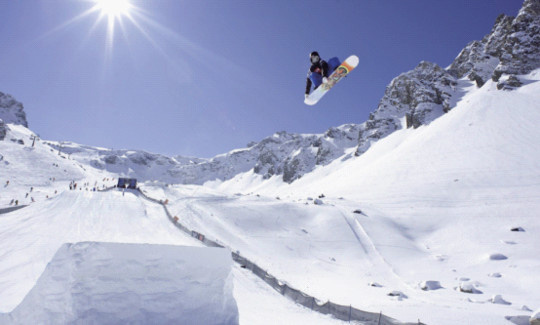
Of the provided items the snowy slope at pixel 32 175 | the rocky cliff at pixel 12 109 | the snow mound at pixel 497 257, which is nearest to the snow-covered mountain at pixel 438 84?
the snowy slope at pixel 32 175

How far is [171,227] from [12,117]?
222 m

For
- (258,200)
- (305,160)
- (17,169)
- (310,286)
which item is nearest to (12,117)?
(17,169)

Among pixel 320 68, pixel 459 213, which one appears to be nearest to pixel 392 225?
pixel 459 213

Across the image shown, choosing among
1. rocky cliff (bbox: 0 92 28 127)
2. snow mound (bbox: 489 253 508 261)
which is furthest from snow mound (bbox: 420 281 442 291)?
rocky cliff (bbox: 0 92 28 127)

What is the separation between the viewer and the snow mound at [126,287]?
5.03m

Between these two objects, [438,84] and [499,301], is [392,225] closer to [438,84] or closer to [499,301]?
[499,301]

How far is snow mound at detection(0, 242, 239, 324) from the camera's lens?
198 inches

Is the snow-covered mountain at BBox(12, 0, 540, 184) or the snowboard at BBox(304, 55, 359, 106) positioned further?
the snow-covered mountain at BBox(12, 0, 540, 184)

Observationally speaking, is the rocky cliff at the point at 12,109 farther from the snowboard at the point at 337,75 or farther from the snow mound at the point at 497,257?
the snow mound at the point at 497,257

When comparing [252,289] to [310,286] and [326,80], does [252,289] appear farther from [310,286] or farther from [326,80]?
[326,80]

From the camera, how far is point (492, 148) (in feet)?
155

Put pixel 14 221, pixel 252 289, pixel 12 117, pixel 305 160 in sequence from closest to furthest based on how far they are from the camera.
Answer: pixel 252 289 → pixel 14 221 → pixel 305 160 → pixel 12 117

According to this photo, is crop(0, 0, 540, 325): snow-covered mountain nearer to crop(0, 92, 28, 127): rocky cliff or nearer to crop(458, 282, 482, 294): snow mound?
crop(458, 282, 482, 294): snow mound

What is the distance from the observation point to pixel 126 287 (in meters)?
5.30
